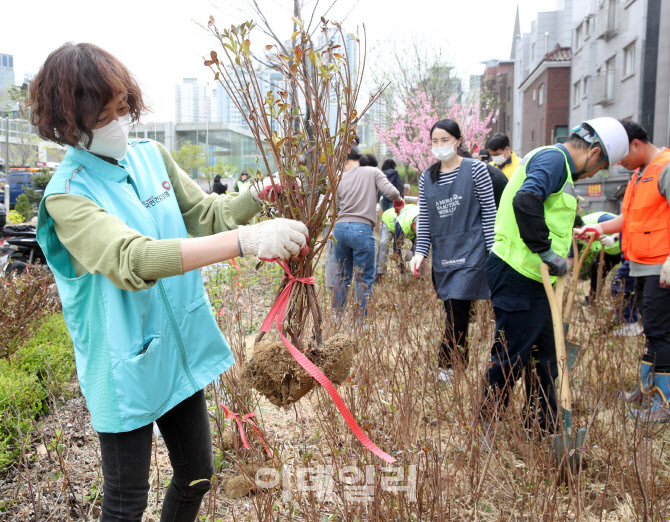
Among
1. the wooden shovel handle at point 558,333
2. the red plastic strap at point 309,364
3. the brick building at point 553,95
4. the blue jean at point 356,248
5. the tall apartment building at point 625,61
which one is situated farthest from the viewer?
the brick building at point 553,95

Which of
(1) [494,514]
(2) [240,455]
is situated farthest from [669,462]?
(2) [240,455]

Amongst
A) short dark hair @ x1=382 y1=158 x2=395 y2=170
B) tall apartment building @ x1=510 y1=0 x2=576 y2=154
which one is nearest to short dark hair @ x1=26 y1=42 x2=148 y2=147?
short dark hair @ x1=382 y1=158 x2=395 y2=170

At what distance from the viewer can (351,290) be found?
3959 mm

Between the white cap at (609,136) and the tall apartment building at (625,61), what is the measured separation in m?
12.4

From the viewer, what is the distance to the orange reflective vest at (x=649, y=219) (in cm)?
309

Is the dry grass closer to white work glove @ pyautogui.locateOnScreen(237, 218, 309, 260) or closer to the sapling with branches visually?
the sapling with branches

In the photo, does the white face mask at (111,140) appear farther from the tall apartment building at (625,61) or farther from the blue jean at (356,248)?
the tall apartment building at (625,61)

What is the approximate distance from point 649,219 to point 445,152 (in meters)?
1.26

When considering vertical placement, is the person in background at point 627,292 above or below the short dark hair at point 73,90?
below

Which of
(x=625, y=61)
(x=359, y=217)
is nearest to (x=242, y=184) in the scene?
(x=359, y=217)

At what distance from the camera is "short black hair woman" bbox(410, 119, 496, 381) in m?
3.32

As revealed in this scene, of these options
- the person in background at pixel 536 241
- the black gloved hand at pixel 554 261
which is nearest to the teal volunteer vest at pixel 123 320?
the person in background at pixel 536 241

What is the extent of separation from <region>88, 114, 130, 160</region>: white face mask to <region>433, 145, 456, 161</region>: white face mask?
7.43ft

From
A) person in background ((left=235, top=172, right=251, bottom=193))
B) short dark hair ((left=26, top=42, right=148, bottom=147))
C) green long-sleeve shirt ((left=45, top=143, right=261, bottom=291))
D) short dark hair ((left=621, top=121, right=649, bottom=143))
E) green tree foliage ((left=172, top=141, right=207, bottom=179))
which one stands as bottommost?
green long-sleeve shirt ((left=45, top=143, right=261, bottom=291))
